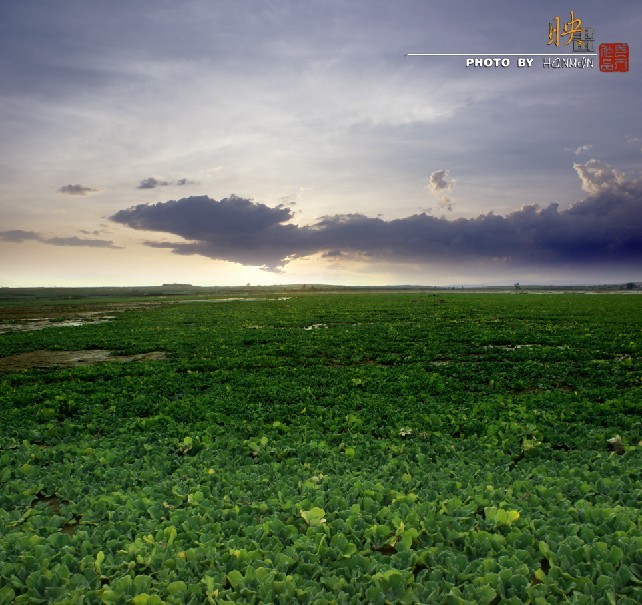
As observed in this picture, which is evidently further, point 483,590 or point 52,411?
point 52,411

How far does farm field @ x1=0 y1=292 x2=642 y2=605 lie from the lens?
4926 millimetres

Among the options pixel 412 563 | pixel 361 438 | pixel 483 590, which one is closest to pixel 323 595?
pixel 412 563

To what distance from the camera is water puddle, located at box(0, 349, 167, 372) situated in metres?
22.9

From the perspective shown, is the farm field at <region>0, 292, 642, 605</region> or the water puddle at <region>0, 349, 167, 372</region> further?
the water puddle at <region>0, 349, 167, 372</region>

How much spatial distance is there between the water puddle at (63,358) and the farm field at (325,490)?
23.0ft

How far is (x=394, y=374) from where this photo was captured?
1706 cm

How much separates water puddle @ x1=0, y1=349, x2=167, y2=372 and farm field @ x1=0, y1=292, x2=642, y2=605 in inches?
276

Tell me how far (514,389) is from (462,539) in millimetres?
10664

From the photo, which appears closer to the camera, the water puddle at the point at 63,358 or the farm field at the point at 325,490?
the farm field at the point at 325,490

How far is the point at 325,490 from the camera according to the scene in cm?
716

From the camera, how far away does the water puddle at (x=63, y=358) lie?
75.2 ft

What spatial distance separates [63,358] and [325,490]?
76.3ft

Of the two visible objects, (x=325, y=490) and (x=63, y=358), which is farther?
(x=63, y=358)

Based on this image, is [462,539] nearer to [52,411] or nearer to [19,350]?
[52,411]
